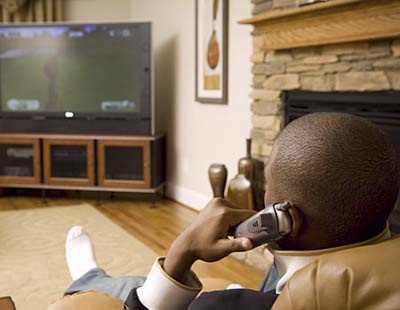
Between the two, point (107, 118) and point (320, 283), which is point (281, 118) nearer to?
point (107, 118)

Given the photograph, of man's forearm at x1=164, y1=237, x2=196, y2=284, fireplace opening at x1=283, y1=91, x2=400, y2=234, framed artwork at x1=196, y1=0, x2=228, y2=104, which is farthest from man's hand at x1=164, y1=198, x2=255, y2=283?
framed artwork at x1=196, y1=0, x2=228, y2=104

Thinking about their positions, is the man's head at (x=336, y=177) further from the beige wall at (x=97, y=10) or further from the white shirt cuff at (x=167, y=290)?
the beige wall at (x=97, y=10)

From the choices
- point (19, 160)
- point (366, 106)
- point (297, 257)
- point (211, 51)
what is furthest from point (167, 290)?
point (19, 160)

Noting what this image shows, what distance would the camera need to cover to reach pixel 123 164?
175 inches

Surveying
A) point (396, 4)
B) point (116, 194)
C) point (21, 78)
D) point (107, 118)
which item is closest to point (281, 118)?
point (396, 4)

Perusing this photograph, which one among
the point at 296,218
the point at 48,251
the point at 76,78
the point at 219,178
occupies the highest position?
the point at 76,78

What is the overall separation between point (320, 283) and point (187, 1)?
4.07m

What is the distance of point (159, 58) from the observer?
4.88m

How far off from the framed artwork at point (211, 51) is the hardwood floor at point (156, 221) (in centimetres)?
97

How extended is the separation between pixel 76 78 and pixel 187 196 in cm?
142

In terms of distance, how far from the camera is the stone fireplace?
93.6 inches

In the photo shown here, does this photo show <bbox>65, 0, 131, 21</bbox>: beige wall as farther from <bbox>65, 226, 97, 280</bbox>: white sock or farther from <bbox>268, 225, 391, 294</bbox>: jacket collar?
<bbox>268, 225, 391, 294</bbox>: jacket collar

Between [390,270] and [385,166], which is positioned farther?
[385,166]

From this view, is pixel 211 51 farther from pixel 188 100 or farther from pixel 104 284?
pixel 104 284
